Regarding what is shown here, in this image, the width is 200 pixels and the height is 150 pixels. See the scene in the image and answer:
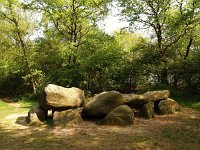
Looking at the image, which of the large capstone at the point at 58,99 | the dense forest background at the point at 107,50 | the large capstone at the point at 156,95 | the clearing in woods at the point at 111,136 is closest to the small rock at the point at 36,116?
the large capstone at the point at 58,99

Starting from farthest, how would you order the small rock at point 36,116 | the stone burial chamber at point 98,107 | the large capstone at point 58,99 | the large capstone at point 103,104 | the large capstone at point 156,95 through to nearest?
the large capstone at point 156,95, the large capstone at point 58,99, the large capstone at point 103,104, the small rock at point 36,116, the stone burial chamber at point 98,107

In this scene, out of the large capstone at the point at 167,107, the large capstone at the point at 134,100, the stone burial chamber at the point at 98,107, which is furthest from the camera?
the large capstone at the point at 167,107

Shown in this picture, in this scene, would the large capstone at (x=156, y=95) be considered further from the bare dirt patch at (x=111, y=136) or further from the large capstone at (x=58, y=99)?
the large capstone at (x=58, y=99)

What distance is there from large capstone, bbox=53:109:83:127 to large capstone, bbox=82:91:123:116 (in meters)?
0.61

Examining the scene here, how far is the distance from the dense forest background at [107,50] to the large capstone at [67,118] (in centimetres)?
925

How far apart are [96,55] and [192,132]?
1253 cm

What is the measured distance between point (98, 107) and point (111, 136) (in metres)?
2.76

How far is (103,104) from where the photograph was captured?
1278cm

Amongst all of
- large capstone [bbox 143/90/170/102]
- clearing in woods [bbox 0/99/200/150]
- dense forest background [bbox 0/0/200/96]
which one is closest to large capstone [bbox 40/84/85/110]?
clearing in woods [bbox 0/99/200/150]

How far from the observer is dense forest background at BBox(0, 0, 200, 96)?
2040cm

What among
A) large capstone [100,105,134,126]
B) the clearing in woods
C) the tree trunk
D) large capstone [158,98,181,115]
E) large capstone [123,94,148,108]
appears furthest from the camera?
the tree trunk

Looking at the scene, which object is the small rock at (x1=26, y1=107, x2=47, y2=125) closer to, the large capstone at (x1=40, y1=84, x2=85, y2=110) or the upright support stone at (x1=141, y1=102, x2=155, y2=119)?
the large capstone at (x1=40, y1=84, x2=85, y2=110)

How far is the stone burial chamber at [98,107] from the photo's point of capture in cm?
1197

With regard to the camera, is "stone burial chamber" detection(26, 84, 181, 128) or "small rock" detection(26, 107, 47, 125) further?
"small rock" detection(26, 107, 47, 125)
